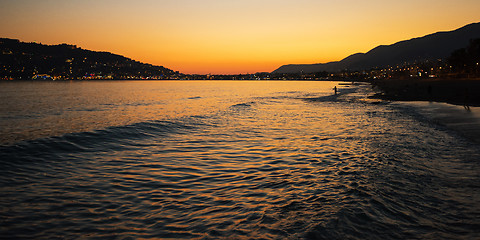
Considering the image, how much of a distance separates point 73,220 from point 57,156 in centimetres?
1005

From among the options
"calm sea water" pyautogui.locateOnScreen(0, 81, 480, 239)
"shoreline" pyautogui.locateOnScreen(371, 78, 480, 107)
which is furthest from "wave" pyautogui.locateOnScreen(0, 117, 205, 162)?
"shoreline" pyautogui.locateOnScreen(371, 78, 480, 107)

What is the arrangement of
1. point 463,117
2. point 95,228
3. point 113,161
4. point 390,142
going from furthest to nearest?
point 463,117
point 390,142
point 113,161
point 95,228

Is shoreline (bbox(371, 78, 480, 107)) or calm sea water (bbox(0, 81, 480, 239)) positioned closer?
calm sea water (bbox(0, 81, 480, 239))

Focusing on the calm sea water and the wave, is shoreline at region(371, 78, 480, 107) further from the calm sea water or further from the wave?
the wave

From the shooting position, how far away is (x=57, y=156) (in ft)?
51.5

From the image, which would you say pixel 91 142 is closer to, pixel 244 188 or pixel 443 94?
pixel 244 188

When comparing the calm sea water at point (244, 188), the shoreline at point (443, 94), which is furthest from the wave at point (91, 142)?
the shoreline at point (443, 94)

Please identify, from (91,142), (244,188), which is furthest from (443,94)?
(91,142)

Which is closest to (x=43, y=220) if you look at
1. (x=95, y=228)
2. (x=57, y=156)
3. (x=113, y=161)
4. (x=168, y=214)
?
(x=95, y=228)

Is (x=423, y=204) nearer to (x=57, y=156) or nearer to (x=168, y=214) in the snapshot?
(x=168, y=214)

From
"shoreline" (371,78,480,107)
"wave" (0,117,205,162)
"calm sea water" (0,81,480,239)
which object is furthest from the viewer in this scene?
"shoreline" (371,78,480,107)

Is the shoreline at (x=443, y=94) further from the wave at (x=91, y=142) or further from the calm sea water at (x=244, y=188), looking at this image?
the wave at (x=91, y=142)

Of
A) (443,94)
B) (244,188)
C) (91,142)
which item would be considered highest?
(91,142)

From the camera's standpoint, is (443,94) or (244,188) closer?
(244,188)
